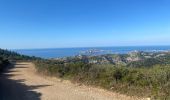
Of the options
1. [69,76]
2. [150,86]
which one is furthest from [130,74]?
[69,76]

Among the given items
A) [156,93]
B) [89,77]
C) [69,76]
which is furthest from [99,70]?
[156,93]

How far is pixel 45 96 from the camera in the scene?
12.9m

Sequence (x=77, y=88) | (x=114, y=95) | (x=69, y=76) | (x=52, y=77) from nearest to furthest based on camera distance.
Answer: (x=114, y=95) < (x=77, y=88) < (x=69, y=76) < (x=52, y=77)

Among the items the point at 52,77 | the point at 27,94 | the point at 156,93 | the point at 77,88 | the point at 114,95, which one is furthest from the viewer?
the point at 52,77

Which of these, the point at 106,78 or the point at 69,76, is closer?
the point at 106,78

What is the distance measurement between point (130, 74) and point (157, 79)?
209 cm

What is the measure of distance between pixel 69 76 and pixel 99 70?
222 centimetres

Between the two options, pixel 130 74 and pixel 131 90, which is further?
pixel 130 74

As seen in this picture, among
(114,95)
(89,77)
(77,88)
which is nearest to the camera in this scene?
(114,95)

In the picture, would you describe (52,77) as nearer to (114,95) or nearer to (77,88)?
(77,88)

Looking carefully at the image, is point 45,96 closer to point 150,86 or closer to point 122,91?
point 122,91

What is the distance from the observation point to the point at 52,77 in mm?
20188

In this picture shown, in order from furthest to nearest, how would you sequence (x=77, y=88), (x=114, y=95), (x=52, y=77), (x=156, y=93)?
(x=52, y=77)
(x=77, y=88)
(x=114, y=95)
(x=156, y=93)

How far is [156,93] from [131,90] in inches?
53.9
